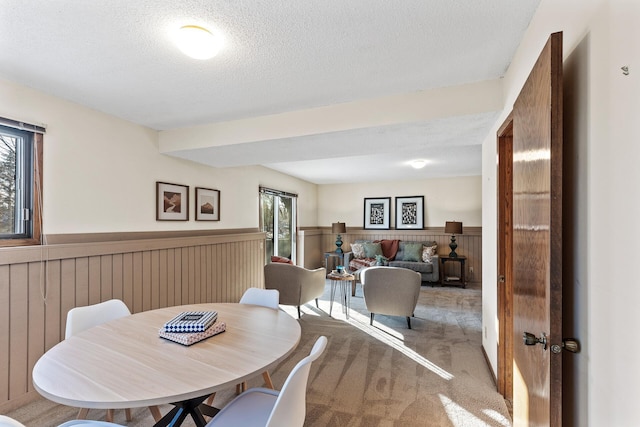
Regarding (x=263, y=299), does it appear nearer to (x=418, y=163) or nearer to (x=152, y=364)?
(x=152, y=364)

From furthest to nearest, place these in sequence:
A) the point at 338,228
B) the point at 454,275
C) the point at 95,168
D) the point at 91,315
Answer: the point at 338,228 → the point at 454,275 → the point at 95,168 → the point at 91,315

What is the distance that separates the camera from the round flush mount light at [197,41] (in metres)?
1.51

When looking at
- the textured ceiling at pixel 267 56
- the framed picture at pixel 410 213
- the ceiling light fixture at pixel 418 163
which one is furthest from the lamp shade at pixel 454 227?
the textured ceiling at pixel 267 56

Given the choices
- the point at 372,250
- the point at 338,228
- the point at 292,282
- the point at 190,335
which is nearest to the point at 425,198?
the point at 372,250

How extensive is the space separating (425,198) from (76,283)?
636 cm

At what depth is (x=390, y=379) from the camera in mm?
2461

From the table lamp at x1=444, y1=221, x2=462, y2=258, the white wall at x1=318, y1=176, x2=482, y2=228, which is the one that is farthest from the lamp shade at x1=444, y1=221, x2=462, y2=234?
the white wall at x1=318, y1=176, x2=482, y2=228

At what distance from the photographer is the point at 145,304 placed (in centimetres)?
296

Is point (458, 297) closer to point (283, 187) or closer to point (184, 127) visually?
point (283, 187)

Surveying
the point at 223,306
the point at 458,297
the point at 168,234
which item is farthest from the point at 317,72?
the point at 458,297

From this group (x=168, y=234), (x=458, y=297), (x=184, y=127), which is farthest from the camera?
(x=458, y=297)

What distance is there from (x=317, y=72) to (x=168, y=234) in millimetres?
2441

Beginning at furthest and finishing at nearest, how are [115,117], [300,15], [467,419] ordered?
[115,117], [467,419], [300,15]
